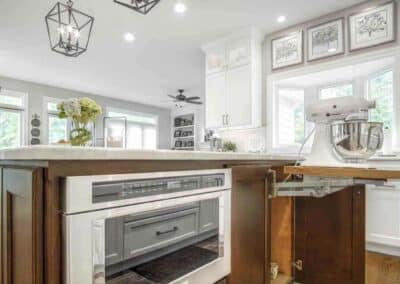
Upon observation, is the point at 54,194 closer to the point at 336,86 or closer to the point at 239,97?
the point at 239,97

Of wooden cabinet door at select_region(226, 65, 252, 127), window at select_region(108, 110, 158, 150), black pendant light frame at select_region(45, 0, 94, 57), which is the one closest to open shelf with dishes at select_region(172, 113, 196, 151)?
window at select_region(108, 110, 158, 150)

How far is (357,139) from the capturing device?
52.8 inches

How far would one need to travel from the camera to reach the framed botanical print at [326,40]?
295cm

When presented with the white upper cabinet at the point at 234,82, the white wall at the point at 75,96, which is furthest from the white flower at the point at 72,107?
the white wall at the point at 75,96

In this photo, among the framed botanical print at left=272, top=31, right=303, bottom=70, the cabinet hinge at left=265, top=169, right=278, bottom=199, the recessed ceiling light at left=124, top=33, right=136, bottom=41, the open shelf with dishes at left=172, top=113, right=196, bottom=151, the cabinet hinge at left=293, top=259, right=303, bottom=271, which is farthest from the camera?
the open shelf with dishes at left=172, top=113, right=196, bottom=151

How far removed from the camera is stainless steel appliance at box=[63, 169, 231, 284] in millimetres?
740

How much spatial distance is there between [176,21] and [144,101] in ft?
17.0

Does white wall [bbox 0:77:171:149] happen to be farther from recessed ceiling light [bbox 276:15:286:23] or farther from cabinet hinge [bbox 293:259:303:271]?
cabinet hinge [bbox 293:259:303:271]

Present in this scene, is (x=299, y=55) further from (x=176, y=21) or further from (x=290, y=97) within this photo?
(x=176, y=21)

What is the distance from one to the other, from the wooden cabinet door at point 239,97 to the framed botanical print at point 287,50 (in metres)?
0.40

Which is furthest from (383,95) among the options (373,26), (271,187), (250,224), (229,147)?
(250,224)

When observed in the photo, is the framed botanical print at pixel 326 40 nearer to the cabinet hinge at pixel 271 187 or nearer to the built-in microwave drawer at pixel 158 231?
the cabinet hinge at pixel 271 187

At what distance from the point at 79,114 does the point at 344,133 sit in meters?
1.44

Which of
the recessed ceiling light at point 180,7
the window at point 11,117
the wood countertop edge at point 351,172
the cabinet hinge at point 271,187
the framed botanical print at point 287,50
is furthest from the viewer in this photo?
the window at point 11,117
